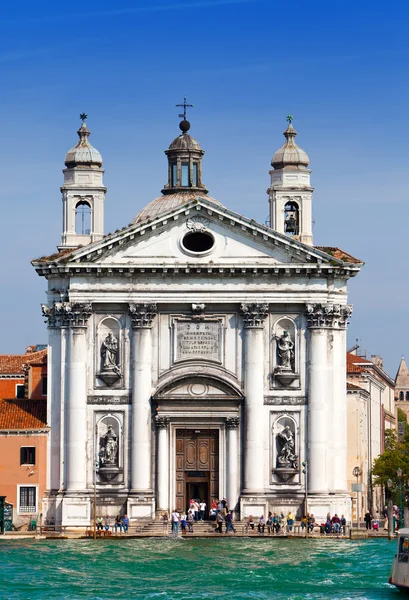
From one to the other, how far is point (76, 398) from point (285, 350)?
8707 mm

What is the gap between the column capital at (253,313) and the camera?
89.5 m

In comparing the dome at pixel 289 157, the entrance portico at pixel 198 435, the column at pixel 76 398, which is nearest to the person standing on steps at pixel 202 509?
the entrance portico at pixel 198 435

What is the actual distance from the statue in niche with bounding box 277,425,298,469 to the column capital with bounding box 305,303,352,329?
447 cm

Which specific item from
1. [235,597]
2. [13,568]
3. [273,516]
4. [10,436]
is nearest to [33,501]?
[10,436]

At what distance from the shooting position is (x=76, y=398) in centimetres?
8950

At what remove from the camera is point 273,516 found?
8850 centimetres

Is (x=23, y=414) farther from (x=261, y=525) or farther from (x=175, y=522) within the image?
(x=261, y=525)

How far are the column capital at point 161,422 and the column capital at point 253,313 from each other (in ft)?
16.4

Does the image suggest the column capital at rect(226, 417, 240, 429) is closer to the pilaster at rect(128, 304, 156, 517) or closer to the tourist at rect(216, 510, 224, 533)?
the pilaster at rect(128, 304, 156, 517)

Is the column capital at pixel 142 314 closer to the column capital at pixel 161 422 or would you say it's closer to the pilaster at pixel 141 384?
the pilaster at pixel 141 384

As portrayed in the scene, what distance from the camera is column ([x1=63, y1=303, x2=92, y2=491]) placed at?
293 feet

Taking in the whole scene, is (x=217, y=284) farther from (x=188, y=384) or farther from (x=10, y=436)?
(x=10, y=436)

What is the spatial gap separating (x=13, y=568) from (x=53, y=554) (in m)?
5.28

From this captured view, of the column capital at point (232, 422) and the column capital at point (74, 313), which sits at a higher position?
the column capital at point (74, 313)
